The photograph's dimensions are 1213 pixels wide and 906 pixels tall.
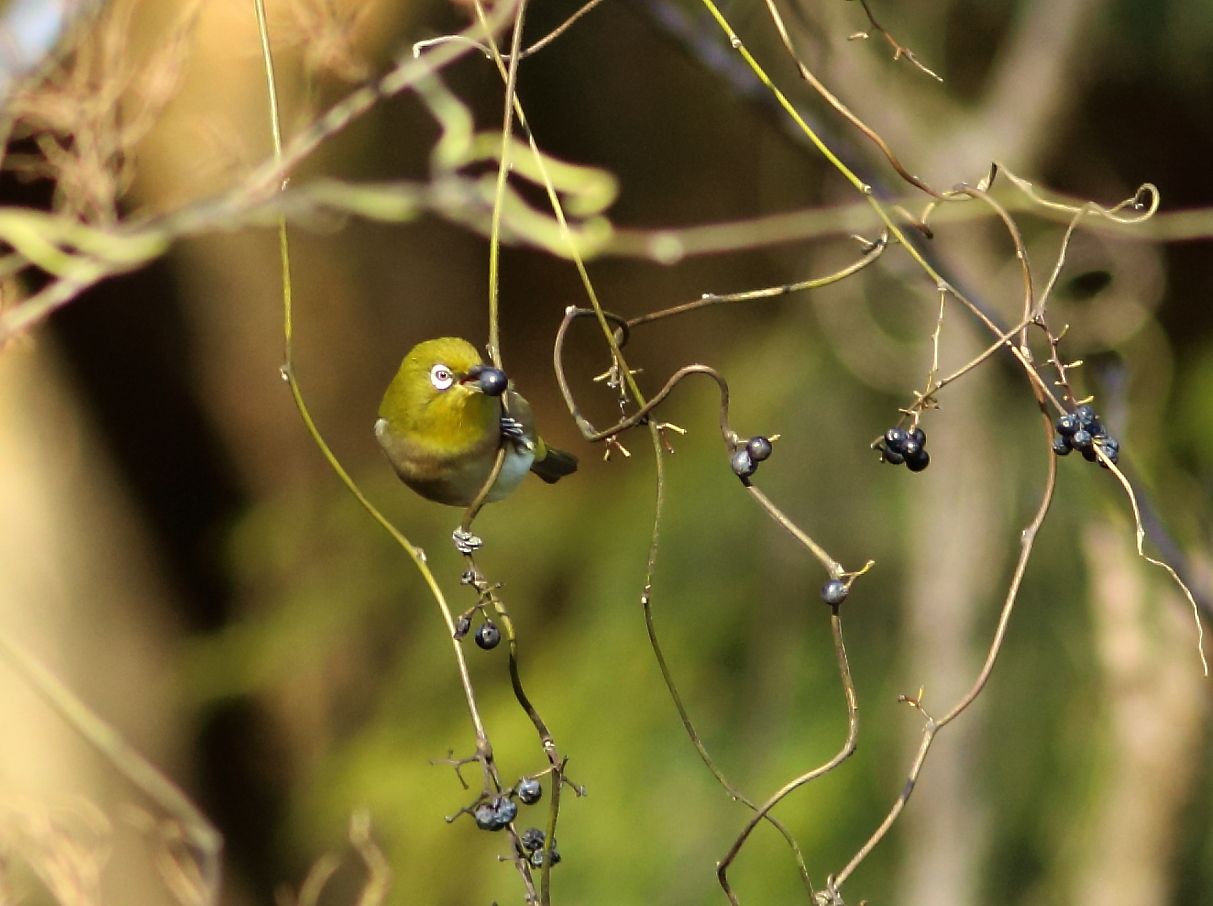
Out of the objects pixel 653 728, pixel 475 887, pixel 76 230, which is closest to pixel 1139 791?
pixel 653 728

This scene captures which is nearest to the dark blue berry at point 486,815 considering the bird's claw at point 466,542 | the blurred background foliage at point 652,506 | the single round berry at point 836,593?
the bird's claw at point 466,542

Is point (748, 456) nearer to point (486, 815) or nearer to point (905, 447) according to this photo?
point (905, 447)

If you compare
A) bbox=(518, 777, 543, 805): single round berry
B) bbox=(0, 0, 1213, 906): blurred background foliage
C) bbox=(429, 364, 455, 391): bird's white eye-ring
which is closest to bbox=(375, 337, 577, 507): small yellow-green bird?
bbox=(429, 364, 455, 391): bird's white eye-ring

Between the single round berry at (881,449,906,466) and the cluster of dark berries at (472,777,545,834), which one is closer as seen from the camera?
the cluster of dark berries at (472,777,545,834)

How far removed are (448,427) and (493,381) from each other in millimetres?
686

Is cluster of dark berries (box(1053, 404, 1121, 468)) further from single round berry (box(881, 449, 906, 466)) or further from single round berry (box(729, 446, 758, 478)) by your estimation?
single round berry (box(729, 446, 758, 478))

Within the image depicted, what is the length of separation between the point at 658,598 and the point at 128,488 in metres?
2.55

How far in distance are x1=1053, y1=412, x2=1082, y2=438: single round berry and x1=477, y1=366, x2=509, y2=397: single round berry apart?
1.94ft

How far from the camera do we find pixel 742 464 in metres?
1.45

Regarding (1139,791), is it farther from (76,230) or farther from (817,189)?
(76,230)

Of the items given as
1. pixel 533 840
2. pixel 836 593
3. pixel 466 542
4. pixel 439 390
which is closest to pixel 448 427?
pixel 439 390

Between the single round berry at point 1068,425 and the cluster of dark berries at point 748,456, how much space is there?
323mm

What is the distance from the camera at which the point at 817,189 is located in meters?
5.72

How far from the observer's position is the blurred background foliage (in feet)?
14.7
